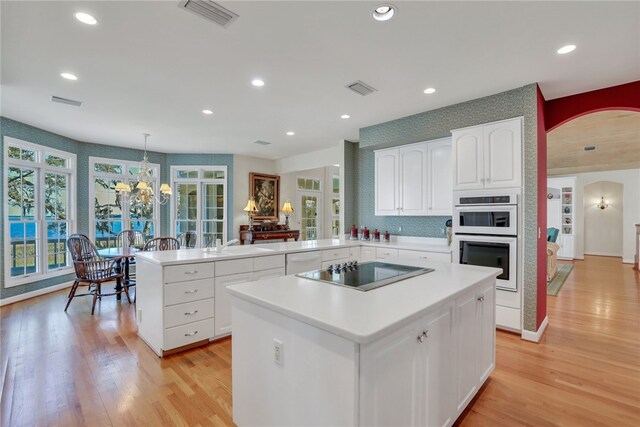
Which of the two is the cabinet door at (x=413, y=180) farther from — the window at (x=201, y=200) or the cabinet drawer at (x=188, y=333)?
the window at (x=201, y=200)

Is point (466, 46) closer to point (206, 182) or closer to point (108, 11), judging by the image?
point (108, 11)

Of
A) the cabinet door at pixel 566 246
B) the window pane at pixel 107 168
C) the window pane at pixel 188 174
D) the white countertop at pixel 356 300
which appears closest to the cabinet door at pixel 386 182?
the white countertop at pixel 356 300

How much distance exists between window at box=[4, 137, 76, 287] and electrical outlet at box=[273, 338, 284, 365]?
5.30m

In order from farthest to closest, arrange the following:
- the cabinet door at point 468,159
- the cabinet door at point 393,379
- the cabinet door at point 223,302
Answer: the cabinet door at point 468,159
the cabinet door at point 223,302
the cabinet door at point 393,379

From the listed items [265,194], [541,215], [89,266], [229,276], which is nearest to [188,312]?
[229,276]

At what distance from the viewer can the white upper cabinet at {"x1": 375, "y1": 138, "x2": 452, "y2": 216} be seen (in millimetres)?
4113

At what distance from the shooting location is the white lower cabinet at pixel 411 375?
116 centimetres

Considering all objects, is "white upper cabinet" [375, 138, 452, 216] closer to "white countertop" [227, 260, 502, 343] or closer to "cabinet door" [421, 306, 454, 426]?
"white countertop" [227, 260, 502, 343]

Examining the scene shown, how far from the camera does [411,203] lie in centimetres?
445

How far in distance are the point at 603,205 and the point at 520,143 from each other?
895cm

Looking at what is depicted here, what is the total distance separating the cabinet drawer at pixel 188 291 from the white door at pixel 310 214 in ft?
17.1

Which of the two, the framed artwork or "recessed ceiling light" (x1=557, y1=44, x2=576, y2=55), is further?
the framed artwork

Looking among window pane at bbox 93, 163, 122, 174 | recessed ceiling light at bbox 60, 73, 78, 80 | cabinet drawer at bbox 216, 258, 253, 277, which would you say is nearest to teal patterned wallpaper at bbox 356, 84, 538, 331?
cabinet drawer at bbox 216, 258, 253, 277

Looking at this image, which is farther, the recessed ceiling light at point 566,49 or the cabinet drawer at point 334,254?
the cabinet drawer at point 334,254
